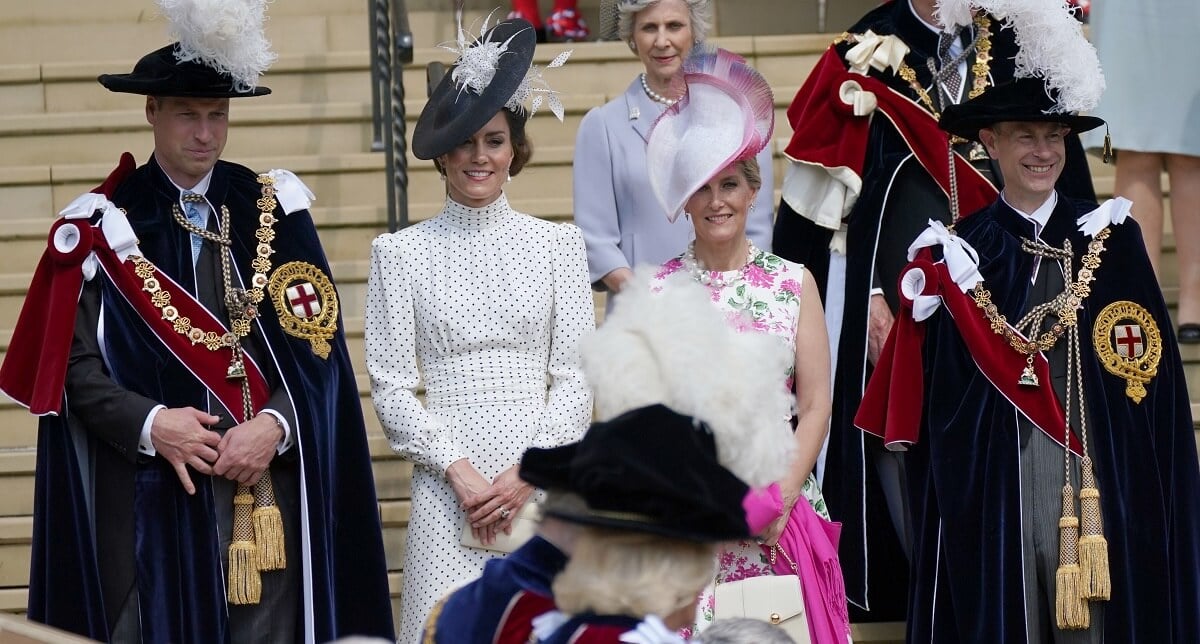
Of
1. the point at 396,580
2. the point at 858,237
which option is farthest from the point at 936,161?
the point at 396,580

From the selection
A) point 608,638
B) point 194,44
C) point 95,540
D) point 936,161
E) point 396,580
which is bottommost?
point 396,580

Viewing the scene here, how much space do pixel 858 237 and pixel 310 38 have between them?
13.3ft

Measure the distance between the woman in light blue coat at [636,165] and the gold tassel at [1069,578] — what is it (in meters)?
1.25

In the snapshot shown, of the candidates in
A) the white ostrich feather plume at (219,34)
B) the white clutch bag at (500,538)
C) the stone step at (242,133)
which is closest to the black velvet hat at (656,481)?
the white clutch bag at (500,538)

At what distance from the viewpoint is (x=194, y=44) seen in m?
5.06

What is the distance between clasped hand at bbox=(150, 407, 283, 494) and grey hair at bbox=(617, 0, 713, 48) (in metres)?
1.77

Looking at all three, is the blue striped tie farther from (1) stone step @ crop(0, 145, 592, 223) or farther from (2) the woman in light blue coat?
(1) stone step @ crop(0, 145, 592, 223)

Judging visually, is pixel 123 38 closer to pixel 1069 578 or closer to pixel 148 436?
pixel 148 436

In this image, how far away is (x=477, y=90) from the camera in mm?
5090

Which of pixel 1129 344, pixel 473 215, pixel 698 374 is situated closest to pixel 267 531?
pixel 473 215

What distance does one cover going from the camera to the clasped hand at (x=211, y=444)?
4809mm

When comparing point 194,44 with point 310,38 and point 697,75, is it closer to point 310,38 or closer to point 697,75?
point 697,75

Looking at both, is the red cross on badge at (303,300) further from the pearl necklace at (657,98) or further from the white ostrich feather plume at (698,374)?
the white ostrich feather plume at (698,374)

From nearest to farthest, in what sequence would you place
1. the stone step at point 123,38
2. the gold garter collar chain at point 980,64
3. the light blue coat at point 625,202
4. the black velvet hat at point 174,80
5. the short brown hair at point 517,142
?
the black velvet hat at point 174,80, the short brown hair at point 517,142, the light blue coat at point 625,202, the gold garter collar chain at point 980,64, the stone step at point 123,38
